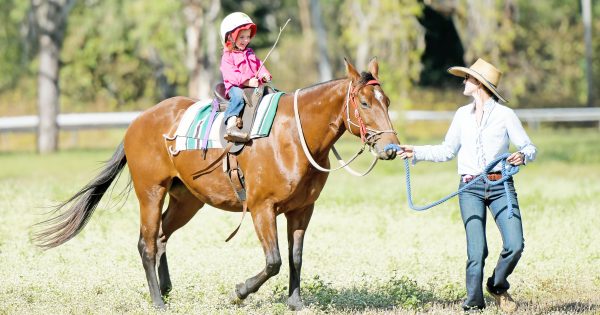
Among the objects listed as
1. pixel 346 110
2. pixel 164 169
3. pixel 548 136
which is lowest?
pixel 548 136

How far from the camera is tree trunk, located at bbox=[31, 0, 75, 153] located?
33.6 meters

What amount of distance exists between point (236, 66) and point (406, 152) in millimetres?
1688

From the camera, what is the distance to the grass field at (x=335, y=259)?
9.75 meters

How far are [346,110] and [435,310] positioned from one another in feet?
6.07

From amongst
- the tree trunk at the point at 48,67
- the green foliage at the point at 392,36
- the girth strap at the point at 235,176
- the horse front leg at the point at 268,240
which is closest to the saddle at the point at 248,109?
the girth strap at the point at 235,176

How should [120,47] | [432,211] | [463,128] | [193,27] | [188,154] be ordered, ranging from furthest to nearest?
[120,47], [193,27], [432,211], [188,154], [463,128]

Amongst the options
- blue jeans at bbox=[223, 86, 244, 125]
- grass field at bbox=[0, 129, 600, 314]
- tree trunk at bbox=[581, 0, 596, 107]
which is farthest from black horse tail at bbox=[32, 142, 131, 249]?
tree trunk at bbox=[581, 0, 596, 107]

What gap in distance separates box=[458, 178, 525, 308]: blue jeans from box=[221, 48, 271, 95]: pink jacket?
2036mm

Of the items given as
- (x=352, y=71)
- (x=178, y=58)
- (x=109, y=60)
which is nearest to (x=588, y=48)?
(x=178, y=58)

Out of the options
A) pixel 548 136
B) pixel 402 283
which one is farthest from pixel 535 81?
pixel 402 283

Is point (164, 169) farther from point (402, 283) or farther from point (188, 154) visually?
point (402, 283)

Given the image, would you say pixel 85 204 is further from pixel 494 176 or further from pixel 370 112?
pixel 494 176

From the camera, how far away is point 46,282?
1087 centimetres

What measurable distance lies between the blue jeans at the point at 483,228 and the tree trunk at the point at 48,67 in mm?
26175
